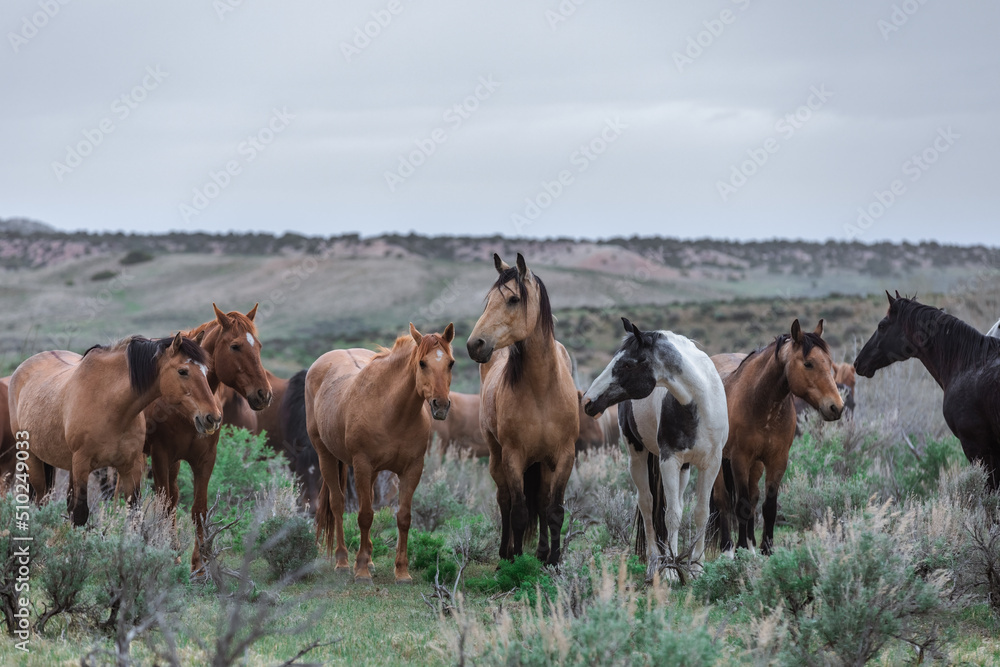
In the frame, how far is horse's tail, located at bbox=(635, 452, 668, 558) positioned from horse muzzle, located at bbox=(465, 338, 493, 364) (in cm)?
196

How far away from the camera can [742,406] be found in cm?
859

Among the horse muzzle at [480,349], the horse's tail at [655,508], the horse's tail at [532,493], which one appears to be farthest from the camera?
the horse's tail at [532,493]

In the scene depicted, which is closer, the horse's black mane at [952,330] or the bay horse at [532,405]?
the bay horse at [532,405]

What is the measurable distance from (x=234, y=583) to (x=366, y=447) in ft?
5.03

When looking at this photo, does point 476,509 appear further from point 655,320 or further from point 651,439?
point 655,320

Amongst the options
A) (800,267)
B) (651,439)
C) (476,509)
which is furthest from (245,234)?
(651,439)

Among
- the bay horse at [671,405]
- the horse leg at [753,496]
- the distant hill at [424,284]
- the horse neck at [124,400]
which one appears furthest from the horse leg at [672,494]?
the distant hill at [424,284]

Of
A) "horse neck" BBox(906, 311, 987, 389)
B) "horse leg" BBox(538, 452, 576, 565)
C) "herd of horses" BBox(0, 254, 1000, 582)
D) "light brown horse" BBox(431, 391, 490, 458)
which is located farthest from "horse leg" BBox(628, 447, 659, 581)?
"light brown horse" BBox(431, 391, 490, 458)

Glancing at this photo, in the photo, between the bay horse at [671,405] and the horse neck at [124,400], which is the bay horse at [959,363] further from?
the horse neck at [124,400]

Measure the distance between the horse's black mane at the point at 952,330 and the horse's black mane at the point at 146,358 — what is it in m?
6.81

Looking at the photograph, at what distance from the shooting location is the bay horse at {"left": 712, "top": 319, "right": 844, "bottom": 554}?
8312 millimetres

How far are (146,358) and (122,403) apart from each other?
1.30 feet

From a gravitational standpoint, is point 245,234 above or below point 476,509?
above

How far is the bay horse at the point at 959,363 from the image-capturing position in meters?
8.55
